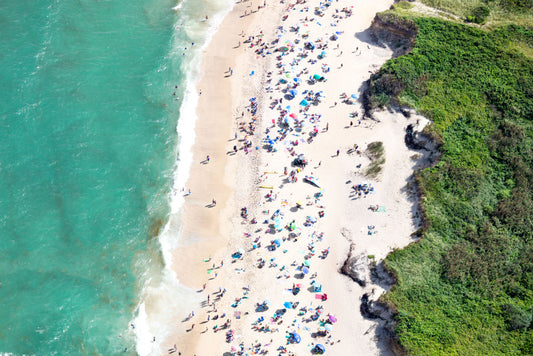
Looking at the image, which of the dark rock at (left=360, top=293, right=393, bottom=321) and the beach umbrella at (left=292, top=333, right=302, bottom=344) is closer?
the beach umbrella at (left=292, top=333, right=302, bottom=344)

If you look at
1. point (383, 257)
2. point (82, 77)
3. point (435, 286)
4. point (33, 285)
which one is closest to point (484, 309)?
point (435, 286)

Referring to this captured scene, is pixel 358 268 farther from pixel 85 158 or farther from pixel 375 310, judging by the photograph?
pixel 85 158

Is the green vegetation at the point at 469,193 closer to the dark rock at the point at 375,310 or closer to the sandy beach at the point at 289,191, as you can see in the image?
the dark rock at the point at 375,310

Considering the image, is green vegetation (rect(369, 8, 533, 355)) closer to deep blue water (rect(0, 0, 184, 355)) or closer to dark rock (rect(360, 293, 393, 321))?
dark rock (rect(360, 293, 393, 321))

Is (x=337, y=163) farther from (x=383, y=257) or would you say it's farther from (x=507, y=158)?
(x=507, y=158)

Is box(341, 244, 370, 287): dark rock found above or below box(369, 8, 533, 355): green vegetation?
below

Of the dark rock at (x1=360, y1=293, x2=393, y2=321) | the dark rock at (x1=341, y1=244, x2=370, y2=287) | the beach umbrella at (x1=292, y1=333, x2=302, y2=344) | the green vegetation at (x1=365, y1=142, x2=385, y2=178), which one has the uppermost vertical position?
the green vegetation at (x1=365, y1=142, x2=385, y2=178)

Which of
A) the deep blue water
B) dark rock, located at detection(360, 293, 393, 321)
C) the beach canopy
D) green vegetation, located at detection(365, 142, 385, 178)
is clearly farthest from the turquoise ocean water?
green vegetation, located at detection(365, 142, 385, 178)
